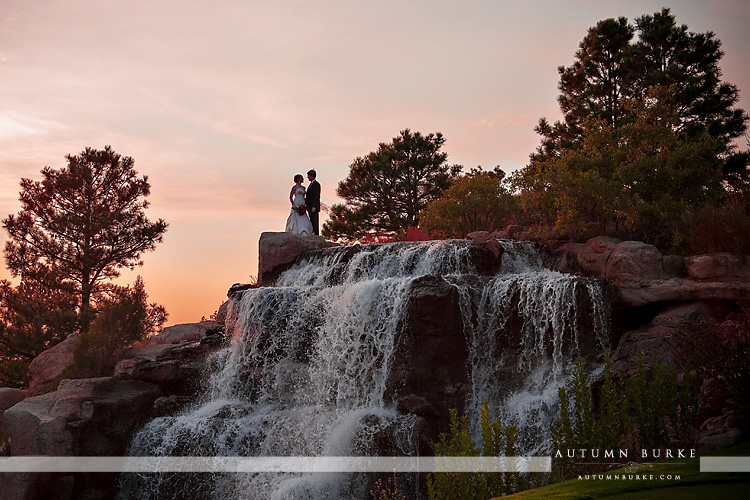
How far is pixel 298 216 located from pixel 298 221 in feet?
0.60

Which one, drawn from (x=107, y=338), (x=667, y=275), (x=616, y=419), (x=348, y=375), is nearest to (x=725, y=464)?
(x=616, y=419)

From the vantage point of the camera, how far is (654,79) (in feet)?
77.0

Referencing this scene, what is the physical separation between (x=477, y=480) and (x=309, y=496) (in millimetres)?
4743

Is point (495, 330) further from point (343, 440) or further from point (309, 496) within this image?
point (309, 496)

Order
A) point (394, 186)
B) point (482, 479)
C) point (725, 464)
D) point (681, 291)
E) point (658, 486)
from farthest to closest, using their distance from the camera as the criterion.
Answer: point (394, 186) < point (681, 291) < point (482, 479) < point (725, 464) < point (658, 486)

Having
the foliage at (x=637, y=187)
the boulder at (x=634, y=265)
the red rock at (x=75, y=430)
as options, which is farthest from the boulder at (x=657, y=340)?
the red rock at (x=75, y=430)

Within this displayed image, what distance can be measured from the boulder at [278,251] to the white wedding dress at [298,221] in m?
1.81

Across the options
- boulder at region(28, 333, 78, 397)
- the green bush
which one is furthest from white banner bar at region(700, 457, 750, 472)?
boulder at region(28, 333, 78, 397)

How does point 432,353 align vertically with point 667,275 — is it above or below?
below

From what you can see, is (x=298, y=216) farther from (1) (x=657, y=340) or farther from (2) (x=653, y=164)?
(1) (x=657, y=340)

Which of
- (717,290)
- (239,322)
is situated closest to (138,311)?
(239,322)

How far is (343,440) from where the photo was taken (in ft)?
36.6

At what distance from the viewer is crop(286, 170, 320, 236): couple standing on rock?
69.7 feet

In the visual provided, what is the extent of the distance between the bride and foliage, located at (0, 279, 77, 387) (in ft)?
30.9
